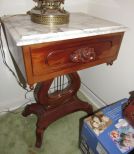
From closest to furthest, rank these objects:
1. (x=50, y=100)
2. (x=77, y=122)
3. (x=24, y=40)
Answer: (x=24, y=40) < (x=50, y=100) < (x=77, y=122)

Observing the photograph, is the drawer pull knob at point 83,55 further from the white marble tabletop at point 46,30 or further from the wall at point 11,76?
the wall at point 11,76

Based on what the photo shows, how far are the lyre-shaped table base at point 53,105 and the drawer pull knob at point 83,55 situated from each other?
9.1 inches

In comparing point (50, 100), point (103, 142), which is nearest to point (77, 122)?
point (50, 100)

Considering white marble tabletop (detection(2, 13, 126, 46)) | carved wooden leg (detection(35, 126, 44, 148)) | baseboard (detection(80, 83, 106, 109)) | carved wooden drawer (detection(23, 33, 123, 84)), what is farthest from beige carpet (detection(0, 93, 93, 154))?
white marble tabletop (detection(2, 13, 126, 46))

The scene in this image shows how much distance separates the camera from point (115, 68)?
42.8 inches

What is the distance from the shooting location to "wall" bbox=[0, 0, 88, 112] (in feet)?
3.00

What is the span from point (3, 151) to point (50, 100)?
42 centimetres

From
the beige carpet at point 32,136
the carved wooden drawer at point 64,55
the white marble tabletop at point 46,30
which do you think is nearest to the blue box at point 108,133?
the beige carpet at point 32,136

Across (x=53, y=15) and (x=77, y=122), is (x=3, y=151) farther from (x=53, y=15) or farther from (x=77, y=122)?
(x=53, y=15)

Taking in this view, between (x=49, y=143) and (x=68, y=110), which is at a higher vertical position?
(x=68, y=110)

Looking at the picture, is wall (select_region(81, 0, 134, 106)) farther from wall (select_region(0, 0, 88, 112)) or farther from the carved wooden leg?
the carved wooden leg

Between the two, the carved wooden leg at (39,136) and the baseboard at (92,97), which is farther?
the baseboard at (92,97)

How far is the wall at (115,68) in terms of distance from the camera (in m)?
0.91

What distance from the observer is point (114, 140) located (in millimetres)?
770
